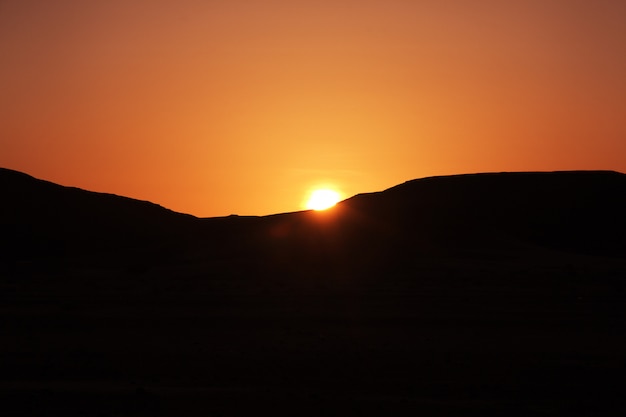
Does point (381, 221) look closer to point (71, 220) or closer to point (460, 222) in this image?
point (460, 222)

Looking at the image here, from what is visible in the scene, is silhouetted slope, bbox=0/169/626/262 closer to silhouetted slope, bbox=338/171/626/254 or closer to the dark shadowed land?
silhouetted slope, bbox=338/171/626/254

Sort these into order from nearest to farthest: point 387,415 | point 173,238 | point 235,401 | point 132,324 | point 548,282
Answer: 1. point 387,415
2. point 235,401
3. point 132,324
4. point 548,282
5. point 173,238

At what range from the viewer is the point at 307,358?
57.7ft

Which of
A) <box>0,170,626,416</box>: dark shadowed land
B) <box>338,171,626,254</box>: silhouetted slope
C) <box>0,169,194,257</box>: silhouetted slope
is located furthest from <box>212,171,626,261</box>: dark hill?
<box>0,169,194,257</box>: silhouetted slope

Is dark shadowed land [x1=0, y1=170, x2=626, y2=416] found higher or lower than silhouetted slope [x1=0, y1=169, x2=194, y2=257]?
lower

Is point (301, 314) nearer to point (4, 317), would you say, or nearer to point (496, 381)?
point (4, 317)

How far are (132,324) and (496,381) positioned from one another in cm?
1097

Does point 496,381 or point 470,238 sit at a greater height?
point 470,238

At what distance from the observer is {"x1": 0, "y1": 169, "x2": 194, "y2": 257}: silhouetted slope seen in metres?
70.0

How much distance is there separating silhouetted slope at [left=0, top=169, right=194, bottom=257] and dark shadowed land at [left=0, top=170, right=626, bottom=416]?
4841 millimetres

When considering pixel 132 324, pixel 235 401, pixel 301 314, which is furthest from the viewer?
pixel 301 314

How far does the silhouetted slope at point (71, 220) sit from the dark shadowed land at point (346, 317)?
4.84 metres

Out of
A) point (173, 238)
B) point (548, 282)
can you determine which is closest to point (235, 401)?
point (548, 282)

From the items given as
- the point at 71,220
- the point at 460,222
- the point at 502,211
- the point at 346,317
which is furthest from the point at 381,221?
the point at 346,317
